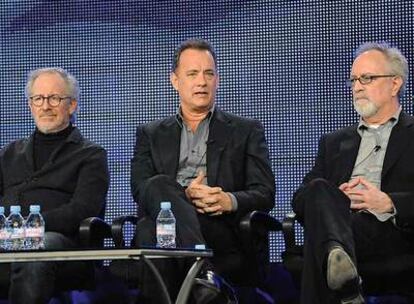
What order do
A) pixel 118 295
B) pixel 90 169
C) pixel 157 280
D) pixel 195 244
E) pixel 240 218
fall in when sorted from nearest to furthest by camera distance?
1. pixel 157 280
2. pixel 195 244
3. pixel 240 218
4. pixel 90 169
5. pixel 118 295

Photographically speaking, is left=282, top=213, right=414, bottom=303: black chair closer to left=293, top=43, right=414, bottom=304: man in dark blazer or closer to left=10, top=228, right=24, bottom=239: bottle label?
left=293, top=43, right=414, bottom=304: man in dark blazer

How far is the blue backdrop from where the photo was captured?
5.35 metres

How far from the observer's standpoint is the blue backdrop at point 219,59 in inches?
211

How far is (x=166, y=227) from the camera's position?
12.9 feet

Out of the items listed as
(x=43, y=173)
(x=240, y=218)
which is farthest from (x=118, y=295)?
(x=240, y=218)

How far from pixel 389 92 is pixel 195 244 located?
123 cm

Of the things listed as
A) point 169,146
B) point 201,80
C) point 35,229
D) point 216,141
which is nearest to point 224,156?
point 216,141

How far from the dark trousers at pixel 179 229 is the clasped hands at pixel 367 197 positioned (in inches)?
22.9

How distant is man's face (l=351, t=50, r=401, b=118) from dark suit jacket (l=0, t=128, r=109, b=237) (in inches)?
51.5

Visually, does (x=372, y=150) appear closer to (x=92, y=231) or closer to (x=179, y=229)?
(x=179, y=229)

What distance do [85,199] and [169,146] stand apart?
1.64 feet

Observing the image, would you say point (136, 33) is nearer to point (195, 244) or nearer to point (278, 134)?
point (278, 134)

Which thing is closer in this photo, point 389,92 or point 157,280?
point 157,280

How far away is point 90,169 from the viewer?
183 inches
